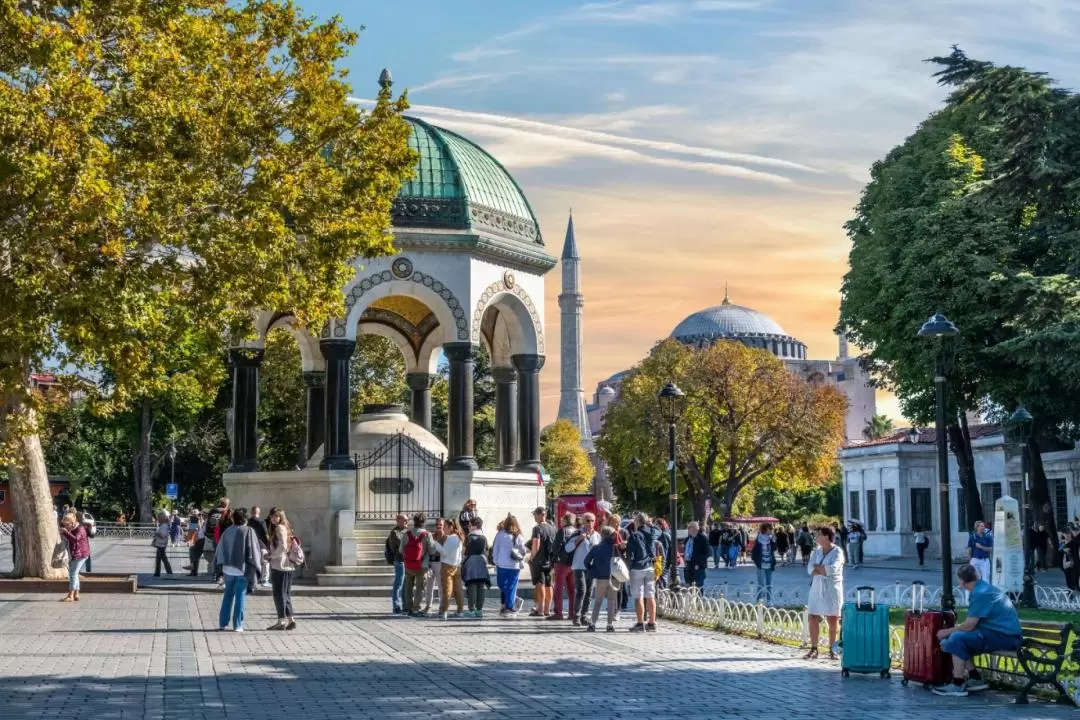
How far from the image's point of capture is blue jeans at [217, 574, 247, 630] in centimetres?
1812

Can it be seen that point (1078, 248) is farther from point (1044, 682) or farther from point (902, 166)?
point (902, 166)

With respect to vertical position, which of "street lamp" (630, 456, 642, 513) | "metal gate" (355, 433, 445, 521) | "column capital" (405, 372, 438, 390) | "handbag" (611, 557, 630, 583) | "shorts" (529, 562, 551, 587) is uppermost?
"column capital" (405, 372, 438, 390)

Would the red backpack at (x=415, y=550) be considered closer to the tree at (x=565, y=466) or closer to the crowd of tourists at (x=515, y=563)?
the crowd of tourists at (x=515, y=563)

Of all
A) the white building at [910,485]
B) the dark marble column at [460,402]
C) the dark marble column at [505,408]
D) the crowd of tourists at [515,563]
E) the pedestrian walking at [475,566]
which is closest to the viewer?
the crowd of tourists at [515,563]

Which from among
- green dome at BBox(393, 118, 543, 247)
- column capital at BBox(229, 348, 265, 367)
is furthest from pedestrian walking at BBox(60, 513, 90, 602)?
green dome at BBox(393, 118, 543, 247)

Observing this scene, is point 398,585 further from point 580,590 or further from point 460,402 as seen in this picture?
point 460,402

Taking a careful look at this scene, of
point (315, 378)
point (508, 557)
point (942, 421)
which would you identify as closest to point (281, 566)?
point (508, 557)

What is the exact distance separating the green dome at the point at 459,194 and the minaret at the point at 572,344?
10747 centimetres

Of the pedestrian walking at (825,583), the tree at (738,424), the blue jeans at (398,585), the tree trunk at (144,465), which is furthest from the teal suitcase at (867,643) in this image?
the tree trunk at (144,465)

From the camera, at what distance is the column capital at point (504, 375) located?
98.4 ft

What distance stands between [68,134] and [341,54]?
5688 millimetres

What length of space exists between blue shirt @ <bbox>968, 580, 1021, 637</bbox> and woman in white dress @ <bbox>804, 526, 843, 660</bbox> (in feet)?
8.79

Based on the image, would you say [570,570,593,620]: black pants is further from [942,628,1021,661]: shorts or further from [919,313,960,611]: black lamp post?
[942,628,1021,661]: shorts

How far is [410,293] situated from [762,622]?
12.0m
